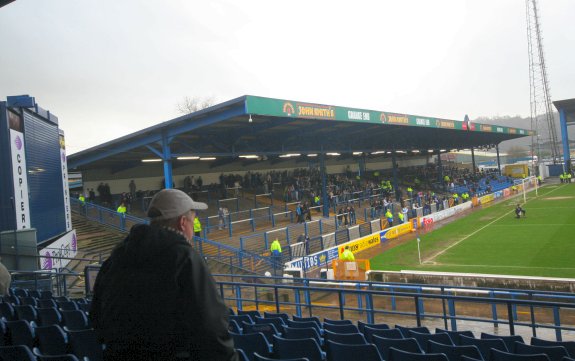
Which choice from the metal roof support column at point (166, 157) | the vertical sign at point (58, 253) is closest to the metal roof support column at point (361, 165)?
the metal roof support column at point (166, 157)

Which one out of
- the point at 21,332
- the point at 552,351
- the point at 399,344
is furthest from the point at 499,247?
the point at 21,332

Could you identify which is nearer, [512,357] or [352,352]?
[512,357]

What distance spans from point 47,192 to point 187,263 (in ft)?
59.7

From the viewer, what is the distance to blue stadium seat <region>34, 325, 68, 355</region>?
4352 millimetres

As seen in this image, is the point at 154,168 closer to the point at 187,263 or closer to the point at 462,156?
the point at 187,263

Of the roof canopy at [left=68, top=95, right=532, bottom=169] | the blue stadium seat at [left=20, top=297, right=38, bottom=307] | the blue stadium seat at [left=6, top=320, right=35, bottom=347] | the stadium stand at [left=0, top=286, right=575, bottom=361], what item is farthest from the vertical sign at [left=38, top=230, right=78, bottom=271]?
the stadium stand at [left=0, top=286, right=575, bottom=361]

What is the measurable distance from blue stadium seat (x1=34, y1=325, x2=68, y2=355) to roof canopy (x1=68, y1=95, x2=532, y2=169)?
15.0 m

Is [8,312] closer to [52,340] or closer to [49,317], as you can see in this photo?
[49,317]

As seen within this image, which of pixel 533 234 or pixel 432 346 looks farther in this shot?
pixel 533 234

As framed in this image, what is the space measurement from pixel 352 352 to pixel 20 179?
1403 centimetres

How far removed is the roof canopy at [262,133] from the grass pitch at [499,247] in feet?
27.6

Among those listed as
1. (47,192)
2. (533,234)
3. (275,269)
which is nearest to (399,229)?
(533,234)

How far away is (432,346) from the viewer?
438 centimetres

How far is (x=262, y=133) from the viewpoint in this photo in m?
29.0
